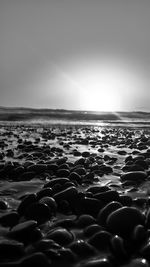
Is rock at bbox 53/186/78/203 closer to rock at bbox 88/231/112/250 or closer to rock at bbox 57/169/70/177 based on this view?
rock at bbox 88/231/112/250

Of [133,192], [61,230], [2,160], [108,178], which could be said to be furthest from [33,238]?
[2,160]

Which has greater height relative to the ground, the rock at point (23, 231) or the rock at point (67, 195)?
the rock at point (67, 195)

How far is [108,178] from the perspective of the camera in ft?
20.7

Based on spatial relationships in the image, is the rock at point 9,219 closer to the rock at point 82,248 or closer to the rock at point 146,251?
the rock at point 82,248

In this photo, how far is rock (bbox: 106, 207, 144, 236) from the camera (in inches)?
122

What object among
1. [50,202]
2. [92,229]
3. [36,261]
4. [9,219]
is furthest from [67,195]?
[36,261]

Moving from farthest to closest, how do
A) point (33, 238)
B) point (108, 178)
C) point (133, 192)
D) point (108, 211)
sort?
point (108, 178)
point (133, 192)
point (108, 211)
point (33, 238)

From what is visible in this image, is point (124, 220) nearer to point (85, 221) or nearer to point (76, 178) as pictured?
point (85, 221)

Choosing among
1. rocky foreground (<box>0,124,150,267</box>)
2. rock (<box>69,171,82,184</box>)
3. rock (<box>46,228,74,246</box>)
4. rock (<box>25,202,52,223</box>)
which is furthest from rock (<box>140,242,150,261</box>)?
rock (<box>69,171,82,184</box>)

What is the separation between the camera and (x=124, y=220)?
3.18m

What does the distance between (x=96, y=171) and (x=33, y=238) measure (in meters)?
3.80

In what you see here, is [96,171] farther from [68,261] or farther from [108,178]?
[68,261]

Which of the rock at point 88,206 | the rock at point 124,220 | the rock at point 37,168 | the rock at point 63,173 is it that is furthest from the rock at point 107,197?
the rock at point 37,168

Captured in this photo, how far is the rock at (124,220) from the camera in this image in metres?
3.11
